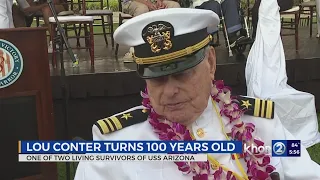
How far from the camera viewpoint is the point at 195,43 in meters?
1.57

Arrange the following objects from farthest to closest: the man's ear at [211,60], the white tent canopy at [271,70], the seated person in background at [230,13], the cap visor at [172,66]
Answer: the seated person in background at [230,13]
the white tent canopy at [271,70]
the man's ear at [211,60]
the cap visor at [172,66]

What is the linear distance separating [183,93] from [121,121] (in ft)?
0.92

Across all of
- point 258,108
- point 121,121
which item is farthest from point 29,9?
point 258,108

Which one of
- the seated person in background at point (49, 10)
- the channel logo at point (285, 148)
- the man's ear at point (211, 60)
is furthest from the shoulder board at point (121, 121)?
the seated person in background at point (49, 10)

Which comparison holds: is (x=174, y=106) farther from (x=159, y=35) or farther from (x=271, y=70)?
(x=271, y=70)

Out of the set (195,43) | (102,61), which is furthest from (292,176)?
(102,61)

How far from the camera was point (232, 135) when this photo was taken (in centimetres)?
174

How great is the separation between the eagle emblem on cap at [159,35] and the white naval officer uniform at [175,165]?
30 centimetres

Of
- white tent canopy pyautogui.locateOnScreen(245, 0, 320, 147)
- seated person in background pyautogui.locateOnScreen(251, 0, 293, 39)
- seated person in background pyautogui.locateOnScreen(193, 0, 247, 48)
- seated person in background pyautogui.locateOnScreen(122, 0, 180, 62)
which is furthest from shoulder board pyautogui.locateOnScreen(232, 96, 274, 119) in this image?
seated person in background pyautogui.locateOnScreen(251, 0, 293, 39)

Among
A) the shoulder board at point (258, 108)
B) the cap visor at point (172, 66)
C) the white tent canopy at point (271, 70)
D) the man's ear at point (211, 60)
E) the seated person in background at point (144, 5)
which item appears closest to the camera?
the cap visor at point (172, 66)

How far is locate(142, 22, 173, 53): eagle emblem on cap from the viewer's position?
153 cm

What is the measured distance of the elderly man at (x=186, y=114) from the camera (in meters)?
1.54

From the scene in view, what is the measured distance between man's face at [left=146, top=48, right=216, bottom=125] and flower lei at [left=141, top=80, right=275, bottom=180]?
0.19 feet

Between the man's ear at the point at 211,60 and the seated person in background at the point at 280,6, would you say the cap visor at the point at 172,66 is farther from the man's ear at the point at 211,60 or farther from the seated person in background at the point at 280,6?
the seated person in background at the point at 280,6
